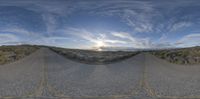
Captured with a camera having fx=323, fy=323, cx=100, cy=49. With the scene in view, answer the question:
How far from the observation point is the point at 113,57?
102 m

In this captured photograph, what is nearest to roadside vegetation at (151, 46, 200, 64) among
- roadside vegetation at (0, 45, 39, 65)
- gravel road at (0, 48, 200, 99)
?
gravel road at (0, 48, 200, 99)

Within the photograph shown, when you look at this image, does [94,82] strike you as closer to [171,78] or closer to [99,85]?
[99,85]

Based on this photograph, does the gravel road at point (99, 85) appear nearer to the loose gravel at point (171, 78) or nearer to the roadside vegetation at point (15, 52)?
the loose gravel at point (171, 78)

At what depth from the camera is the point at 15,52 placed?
340 ft

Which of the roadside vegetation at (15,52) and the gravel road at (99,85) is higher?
the roadside vegetation at (15,52)

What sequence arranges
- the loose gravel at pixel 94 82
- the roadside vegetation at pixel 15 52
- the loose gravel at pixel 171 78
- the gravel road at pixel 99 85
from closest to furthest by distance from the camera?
the gravel road at pixel 99 85, the loose gravel at pixel 171 78, the loose gravel at pixel 94 82, the roadside vegetation at pixel 15 52

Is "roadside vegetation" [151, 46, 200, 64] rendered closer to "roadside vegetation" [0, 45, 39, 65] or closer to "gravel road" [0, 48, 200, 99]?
"gravel road" [0, 48, 200, 99]

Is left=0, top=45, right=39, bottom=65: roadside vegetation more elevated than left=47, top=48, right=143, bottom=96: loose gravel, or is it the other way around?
left=0, top=45, right=39, bottom=65: roadside vegetation

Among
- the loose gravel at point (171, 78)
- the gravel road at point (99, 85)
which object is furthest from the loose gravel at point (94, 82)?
the loose gravel at point (171, 78)

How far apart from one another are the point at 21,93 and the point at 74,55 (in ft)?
133

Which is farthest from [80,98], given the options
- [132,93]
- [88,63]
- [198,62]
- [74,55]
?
[198,62]

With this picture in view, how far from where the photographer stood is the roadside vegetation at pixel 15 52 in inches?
3814

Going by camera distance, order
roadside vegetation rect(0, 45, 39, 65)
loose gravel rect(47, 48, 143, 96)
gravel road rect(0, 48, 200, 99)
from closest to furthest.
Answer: gravel road rect(0, 48, 200, 99)
loose gravel rect(47, 48, 143, 96)
roadside vegetation rect(0, 45, 39, 65)

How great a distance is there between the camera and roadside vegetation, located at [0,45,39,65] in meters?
96.9
